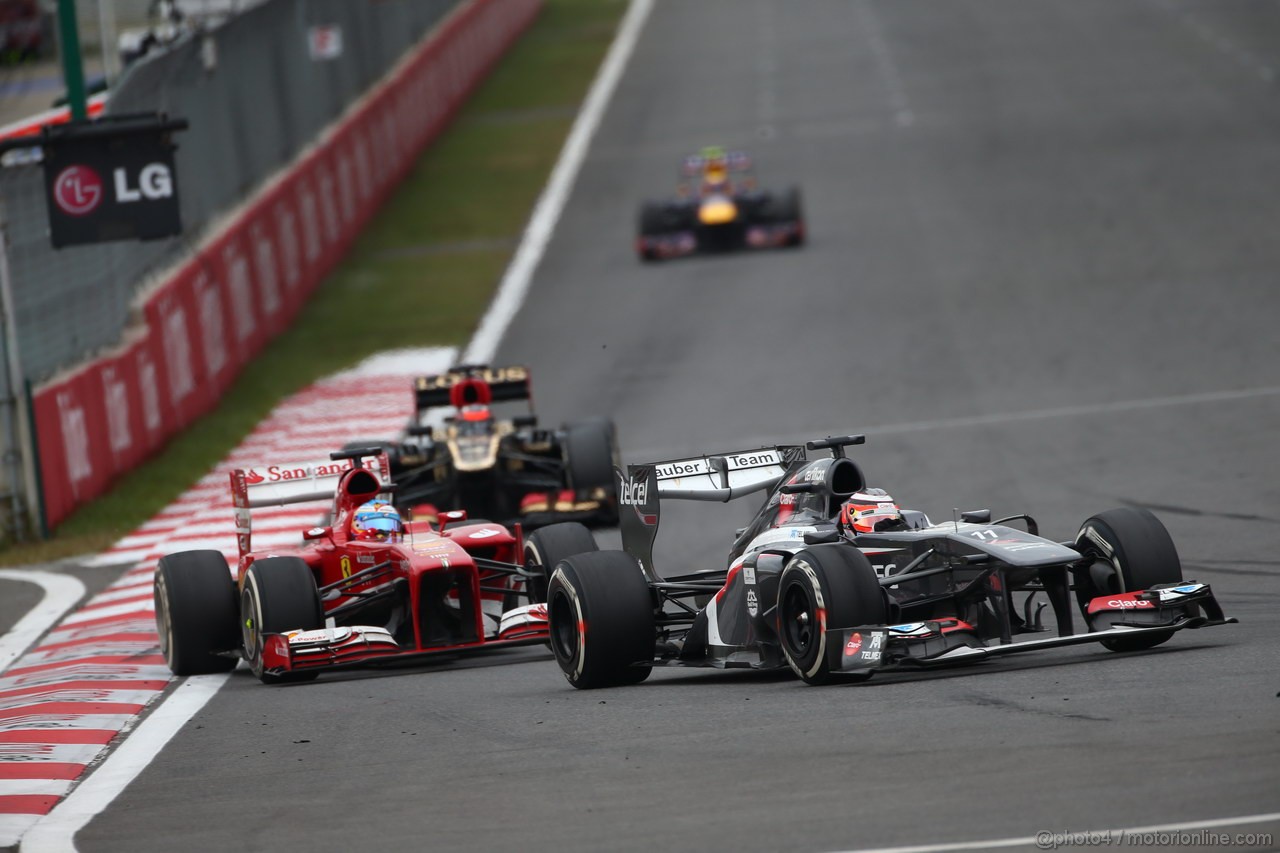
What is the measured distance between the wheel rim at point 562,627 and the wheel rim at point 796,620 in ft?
4.83

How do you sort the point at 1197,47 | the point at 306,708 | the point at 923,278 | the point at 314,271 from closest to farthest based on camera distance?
the point at 306,708 < the point at 923,278 < the point at 314,271 < the point at 1197,47

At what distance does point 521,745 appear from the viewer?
9.62 meters

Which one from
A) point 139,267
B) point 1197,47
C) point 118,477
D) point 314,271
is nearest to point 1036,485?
point 118,477

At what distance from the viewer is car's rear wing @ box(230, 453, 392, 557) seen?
47.2 feet

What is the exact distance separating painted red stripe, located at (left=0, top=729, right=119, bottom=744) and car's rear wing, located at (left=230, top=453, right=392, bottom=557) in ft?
9.42

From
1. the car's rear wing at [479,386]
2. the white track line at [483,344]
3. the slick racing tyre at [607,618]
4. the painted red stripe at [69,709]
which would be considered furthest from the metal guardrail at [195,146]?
the slick racing tyre at [607,618]

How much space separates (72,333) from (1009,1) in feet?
172

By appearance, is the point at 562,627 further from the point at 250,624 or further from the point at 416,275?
the point at 416,275

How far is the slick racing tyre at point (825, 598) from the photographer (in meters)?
9.87

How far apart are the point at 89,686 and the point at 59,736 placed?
159 cm

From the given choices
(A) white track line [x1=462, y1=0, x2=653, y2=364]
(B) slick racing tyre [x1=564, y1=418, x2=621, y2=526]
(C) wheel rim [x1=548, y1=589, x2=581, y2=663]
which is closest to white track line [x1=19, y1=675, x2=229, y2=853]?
(C) wheel rim [x1=548, y1=589, x2=581, y2=663]

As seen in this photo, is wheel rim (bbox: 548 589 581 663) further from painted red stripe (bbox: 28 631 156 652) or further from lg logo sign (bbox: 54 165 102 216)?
lg logo sign (bbox: 54 165 102 216)

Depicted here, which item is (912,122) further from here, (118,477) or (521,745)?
(521,745)

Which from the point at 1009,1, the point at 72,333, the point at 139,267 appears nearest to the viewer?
the point at 72,333
